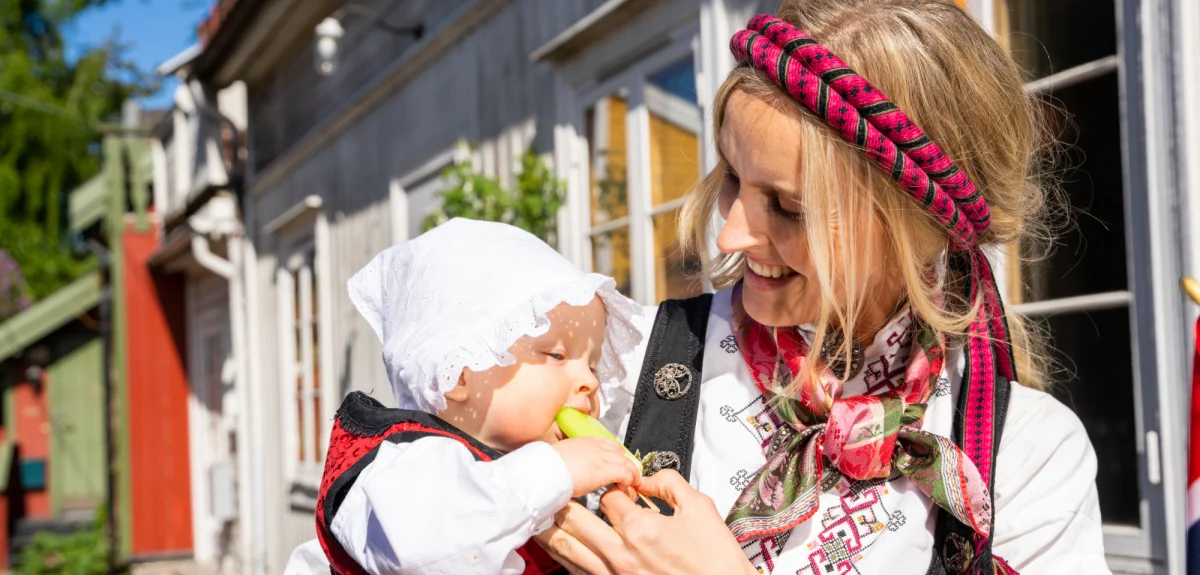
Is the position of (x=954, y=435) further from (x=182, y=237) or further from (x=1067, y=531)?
(x=182, y=237)

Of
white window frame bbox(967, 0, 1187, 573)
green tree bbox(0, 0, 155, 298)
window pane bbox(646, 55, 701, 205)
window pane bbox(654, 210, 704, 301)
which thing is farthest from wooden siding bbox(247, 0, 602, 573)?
green tree bbox(0, 0, 155, 298)

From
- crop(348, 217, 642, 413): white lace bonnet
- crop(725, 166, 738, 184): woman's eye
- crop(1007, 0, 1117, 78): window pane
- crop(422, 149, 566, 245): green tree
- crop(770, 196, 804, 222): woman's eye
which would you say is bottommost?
crop(348, 217, 642, 413): white lace bonnet

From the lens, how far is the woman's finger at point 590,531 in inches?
53.9

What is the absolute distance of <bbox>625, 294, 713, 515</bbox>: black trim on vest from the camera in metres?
1.62

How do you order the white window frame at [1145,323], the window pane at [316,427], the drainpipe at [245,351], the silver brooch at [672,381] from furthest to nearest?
the drainpipe at [245,351] → the window pane at [316,427] → the white window frame at [1145,323] → the silver brooch at [672,381]

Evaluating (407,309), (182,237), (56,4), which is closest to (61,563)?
(182,237)

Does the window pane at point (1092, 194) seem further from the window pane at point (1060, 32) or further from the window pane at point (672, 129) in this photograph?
the window pane at point (672, 129)

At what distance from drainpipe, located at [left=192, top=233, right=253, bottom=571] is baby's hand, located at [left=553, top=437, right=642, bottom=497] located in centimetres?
881

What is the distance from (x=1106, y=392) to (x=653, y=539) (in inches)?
63.1

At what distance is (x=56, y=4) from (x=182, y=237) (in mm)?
14714

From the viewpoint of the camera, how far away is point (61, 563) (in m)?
11.4

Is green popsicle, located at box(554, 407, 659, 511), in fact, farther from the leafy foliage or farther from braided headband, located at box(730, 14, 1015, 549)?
the leafy foliage

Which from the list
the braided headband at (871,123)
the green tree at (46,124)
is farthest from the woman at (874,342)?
the green tree at (46,124)

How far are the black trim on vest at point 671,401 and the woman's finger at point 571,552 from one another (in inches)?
7.2
